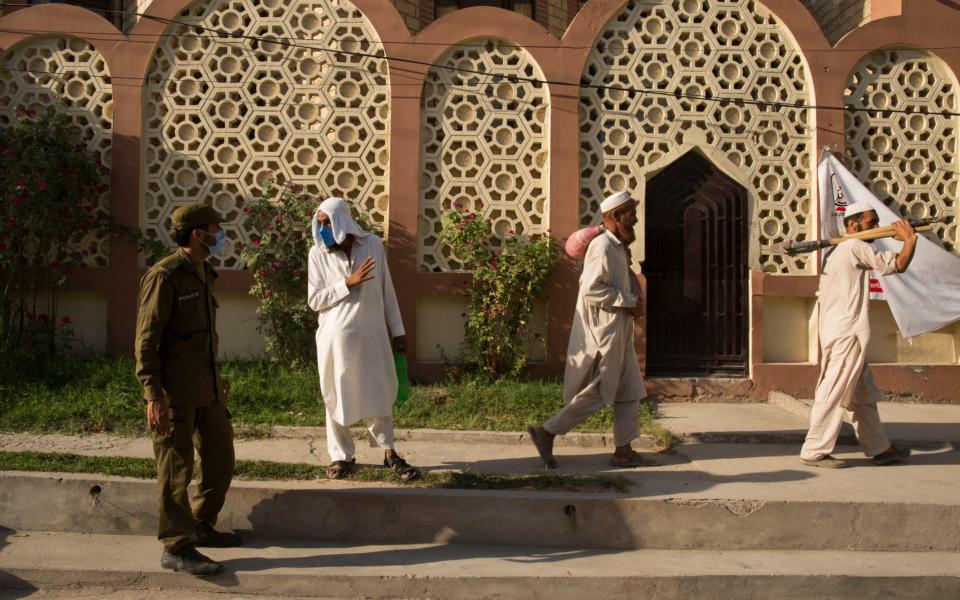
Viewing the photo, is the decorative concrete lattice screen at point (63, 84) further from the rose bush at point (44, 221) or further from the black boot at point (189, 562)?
the black boot at point (189, 562)

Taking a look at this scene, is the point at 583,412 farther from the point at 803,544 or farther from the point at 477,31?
the point at 477,31

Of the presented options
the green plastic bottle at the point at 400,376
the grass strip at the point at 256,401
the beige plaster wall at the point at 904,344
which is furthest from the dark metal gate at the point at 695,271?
the green plastic bottle at the point at 400,376

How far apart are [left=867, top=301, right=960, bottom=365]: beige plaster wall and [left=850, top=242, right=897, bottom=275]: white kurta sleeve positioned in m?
2.95

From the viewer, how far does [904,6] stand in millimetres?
8023

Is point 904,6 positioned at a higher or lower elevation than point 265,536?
higher

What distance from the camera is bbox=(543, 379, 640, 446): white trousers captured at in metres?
5.25

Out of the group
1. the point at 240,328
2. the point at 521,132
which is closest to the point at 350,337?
the point at 240,328

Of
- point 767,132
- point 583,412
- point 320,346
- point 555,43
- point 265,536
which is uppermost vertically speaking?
point 555,43

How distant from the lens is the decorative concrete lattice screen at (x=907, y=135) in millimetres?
7984

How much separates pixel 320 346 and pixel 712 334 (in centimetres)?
436

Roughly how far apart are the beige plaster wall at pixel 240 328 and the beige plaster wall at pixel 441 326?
5.07 ft

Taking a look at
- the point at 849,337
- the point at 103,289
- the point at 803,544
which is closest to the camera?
the point at 803,544

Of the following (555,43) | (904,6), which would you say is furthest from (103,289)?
(904,6)

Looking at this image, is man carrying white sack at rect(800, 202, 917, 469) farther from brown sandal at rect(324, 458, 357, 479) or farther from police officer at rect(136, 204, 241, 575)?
police officer at rect(136, 204, 241, 575)
